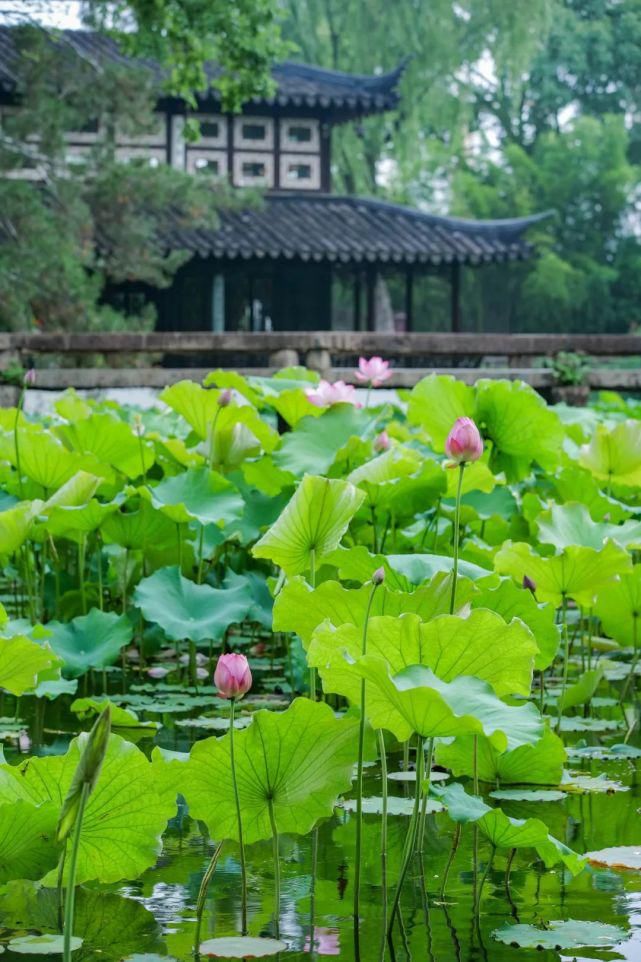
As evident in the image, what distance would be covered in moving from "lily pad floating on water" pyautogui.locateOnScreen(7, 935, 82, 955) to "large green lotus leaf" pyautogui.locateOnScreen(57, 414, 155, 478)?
5.49ft

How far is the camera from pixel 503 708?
1.21m

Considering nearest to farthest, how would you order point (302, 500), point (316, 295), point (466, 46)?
point (302, 500) → point (316, 295) → point (466, 46)

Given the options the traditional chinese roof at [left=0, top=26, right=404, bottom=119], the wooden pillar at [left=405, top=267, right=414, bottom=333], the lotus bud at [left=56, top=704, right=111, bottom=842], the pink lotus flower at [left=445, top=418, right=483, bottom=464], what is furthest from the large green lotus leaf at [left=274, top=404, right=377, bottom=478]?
the wooden pillar at [left=405, top=267, right=414, bottom=333]

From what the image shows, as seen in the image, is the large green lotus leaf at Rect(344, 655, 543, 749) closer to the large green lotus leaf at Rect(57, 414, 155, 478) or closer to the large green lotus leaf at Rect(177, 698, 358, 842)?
the large green lotus leaf at Rect(177, 698, 358, 842)

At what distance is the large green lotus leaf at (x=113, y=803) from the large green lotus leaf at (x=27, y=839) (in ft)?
0.07

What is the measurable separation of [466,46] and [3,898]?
2271 centimetres

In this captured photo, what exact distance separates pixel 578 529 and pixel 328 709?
3.27ft

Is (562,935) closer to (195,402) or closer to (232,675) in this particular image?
(232,675)

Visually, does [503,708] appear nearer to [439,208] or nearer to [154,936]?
[154,936]

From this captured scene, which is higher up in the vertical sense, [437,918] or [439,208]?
[439,208]

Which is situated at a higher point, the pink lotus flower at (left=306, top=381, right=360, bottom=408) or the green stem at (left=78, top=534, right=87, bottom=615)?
the pink lotus flower at (left=306, top=381, right=360, bottom=408)

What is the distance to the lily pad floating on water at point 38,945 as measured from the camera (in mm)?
1277

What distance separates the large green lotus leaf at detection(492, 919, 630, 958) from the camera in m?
1.33

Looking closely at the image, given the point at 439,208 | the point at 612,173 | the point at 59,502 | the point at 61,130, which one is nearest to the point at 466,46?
the point at 612,173
